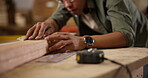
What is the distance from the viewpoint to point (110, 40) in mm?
1268

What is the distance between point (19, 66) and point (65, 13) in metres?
1.13

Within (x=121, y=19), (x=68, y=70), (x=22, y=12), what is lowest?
(x=68, y=70)

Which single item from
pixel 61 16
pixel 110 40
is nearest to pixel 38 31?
pixel 110 40

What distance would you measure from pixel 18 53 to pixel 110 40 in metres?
0.60

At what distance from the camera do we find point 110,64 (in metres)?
0.79

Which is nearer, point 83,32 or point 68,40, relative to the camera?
point 68,40

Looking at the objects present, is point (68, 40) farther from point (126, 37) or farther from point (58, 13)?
point (58, 13)

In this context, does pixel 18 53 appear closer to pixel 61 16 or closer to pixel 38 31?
pixel 38 31

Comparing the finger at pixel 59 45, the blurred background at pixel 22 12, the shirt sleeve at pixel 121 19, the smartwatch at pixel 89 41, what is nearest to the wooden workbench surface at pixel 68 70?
the finger at pixel 59 45

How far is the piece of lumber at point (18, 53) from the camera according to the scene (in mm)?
709

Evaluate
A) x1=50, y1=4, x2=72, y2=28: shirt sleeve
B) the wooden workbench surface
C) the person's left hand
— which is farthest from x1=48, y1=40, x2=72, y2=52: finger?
x1=50, y1=4, x2=72, y2=28: shirt sleeve

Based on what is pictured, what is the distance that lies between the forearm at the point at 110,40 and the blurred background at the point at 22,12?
3.12 metres

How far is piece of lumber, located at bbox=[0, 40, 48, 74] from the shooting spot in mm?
709

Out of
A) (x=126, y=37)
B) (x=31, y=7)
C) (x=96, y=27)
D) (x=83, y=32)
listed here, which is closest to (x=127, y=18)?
(x=126, y=37)
